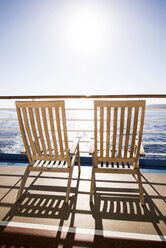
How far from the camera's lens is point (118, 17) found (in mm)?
3689

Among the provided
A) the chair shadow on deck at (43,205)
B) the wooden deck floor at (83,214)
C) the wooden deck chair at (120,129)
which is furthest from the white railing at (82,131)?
the chair shadow on deck at (43,205)

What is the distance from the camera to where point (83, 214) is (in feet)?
3.96

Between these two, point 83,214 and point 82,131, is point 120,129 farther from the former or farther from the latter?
point 82,131

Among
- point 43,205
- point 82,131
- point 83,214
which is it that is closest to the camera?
point 83,214

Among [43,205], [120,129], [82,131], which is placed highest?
[120,129]

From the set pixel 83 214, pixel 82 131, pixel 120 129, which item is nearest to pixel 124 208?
pixel 83 214

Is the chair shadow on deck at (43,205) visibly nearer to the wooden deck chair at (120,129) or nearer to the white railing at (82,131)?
the wooden deck chair at (120,129)

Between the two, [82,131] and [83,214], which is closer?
[83,214]

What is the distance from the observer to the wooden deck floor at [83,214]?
957 mm

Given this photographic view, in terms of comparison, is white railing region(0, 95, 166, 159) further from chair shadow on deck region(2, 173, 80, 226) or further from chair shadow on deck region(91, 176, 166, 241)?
chair shadow on deck region(2, 173, 80, 226)

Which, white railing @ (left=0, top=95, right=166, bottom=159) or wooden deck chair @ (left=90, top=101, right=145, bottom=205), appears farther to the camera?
white railing @ (left=0, top=95, right=166, bottom=159)

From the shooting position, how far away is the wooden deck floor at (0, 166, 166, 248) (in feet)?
3.14

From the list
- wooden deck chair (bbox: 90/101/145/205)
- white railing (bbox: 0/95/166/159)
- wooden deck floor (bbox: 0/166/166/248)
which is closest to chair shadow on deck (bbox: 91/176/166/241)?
wooden deck floor (bbox: 0/166/166/248)

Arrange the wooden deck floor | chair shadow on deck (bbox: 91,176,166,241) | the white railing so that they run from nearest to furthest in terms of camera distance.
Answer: the wooden deck floor → chair shadow on deck (bbox: 91,176,166,241) → the white railing
